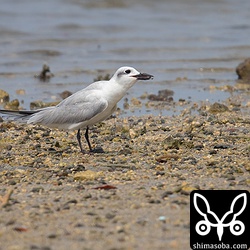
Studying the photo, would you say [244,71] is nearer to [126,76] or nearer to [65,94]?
[65,94]

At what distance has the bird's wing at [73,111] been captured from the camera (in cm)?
852

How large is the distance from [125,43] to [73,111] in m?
10.7

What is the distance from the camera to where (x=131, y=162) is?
7.90 metres

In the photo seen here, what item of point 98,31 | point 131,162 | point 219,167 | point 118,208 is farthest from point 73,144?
point 98,31

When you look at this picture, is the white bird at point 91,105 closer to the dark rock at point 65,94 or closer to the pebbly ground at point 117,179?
the pebbly ground at point 117,179

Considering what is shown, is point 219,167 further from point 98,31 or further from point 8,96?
point 98,31

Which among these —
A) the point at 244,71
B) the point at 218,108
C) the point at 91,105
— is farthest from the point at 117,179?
the point at 244,71

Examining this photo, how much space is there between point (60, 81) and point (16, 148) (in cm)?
600

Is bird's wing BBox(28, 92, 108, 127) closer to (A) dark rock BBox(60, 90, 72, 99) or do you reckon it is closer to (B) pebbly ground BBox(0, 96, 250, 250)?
(B) pebbly ground BBox(0, 96, 250, 250)

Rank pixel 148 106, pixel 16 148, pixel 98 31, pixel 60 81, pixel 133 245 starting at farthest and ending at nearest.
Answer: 1. pixel 98 31
2. pixel 60 81
3. pixel 148 106
4. pixel 16 148
5. pixel 133 245

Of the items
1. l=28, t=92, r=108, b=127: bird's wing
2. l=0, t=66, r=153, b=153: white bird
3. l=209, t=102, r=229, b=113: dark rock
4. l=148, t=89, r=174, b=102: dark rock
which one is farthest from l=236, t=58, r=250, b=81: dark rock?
l=28, t=92, r=108, b=127: bird's wing

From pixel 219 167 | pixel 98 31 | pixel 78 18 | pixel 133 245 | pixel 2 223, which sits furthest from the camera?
pixel 78 18

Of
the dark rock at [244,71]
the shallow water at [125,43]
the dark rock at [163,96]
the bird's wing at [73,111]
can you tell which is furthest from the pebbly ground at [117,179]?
the dark rock at [244,71]

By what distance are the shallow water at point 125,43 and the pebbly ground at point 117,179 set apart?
2.28 metres
